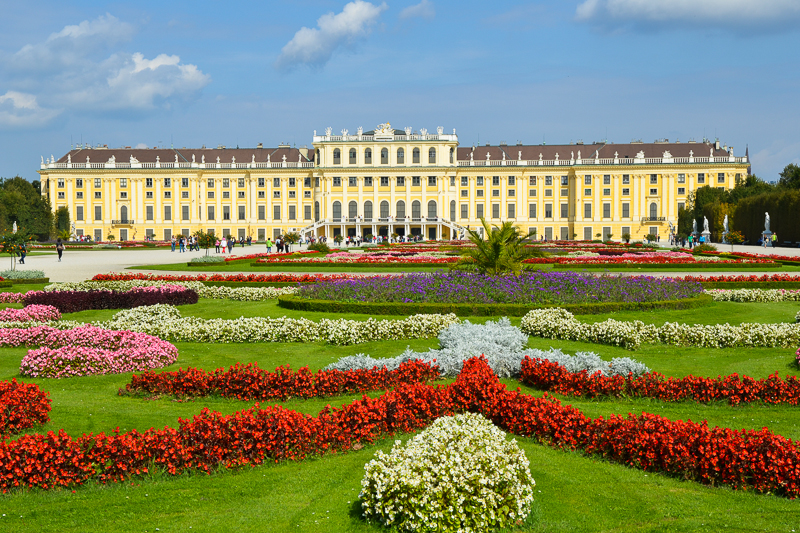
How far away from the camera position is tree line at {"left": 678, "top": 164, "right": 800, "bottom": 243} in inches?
1917

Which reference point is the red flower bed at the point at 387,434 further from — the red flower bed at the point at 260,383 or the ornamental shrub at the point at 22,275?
the ornamental shrub at the point at 22,275

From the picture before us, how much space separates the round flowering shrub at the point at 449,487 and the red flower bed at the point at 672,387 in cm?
319

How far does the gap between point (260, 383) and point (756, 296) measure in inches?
510

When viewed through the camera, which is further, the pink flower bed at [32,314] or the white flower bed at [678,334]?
the pink flower bed at [32,314]

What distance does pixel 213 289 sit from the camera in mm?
17484

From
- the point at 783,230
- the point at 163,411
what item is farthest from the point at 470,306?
the point at 783,230

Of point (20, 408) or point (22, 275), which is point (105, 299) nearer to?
point (22, 275)

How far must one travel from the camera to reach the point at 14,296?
15.4 meters

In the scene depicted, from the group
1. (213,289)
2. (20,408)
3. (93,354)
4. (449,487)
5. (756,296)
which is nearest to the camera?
(449,487)

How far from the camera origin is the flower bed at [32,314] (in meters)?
12.2

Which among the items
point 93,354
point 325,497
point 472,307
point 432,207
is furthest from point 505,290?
point 432,207

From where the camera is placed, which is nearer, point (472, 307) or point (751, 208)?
point (472, 307)

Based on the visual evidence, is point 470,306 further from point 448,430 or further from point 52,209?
point 52,209

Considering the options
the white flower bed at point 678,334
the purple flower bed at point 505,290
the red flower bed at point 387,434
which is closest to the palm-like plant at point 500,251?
the purple flower bed at point 505,290
